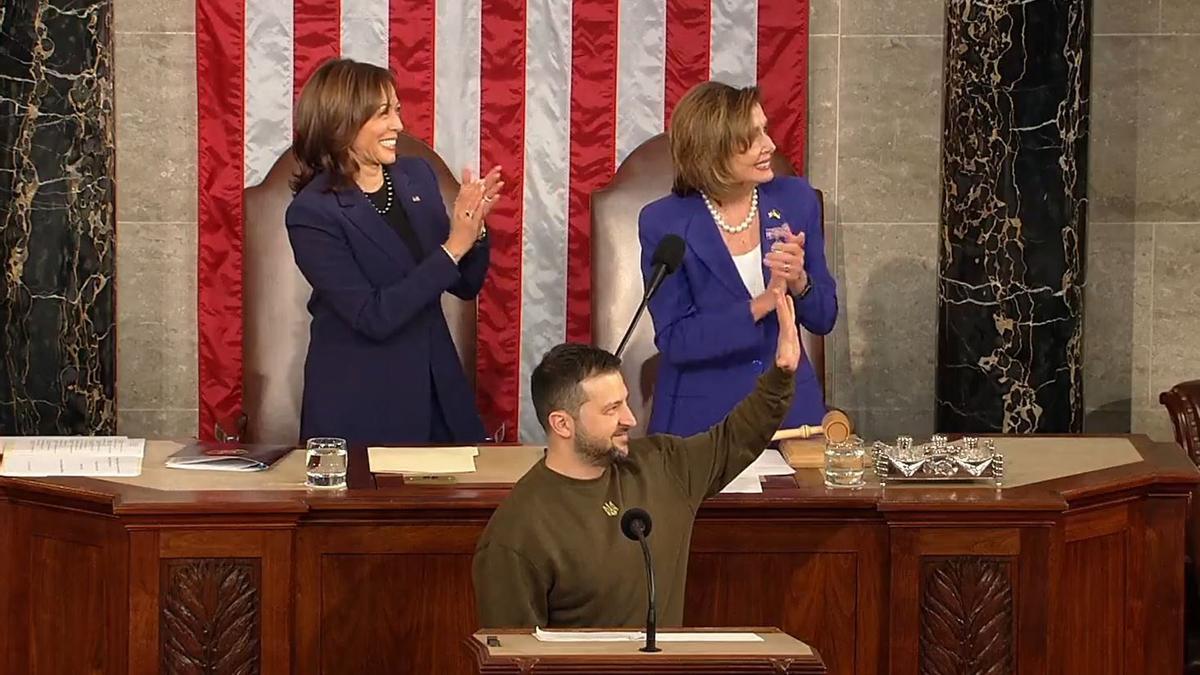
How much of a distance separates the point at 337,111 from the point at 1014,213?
8.01 feet

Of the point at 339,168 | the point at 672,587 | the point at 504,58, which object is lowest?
the point at 672,587

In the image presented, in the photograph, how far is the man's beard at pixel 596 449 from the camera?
13.7ft

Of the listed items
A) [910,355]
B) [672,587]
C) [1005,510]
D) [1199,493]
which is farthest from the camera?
[910,355]

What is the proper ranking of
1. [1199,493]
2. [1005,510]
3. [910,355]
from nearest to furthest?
[1005,510] → [1199,493] → [910,355]

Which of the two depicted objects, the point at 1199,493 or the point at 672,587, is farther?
the point at 1199,493

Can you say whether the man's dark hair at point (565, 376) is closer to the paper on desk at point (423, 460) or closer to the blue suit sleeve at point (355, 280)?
the paper on desk at point (423, 460)

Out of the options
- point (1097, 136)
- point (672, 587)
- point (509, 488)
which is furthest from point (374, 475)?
point (1097, 136)

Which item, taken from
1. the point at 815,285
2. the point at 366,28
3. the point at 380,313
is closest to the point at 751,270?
the point at 815,285

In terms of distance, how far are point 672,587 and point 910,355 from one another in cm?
336

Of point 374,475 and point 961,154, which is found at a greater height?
point 961,154

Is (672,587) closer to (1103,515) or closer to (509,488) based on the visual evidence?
(509,488)

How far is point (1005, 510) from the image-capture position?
4688mm

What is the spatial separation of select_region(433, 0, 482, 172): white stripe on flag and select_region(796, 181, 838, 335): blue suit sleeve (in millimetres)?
1638

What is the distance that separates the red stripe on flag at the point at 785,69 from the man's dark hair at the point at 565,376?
2870 mm
